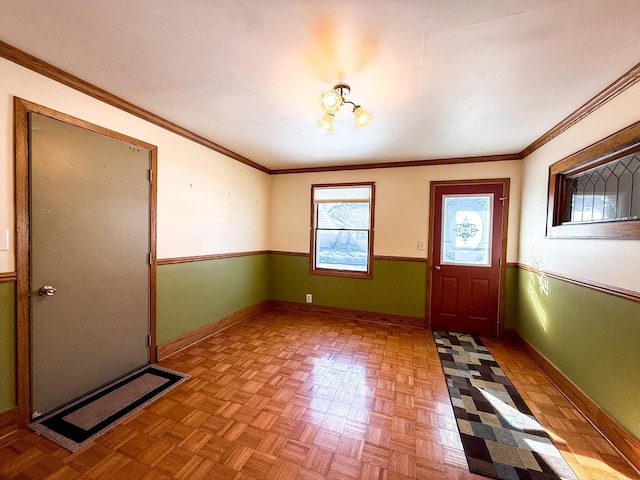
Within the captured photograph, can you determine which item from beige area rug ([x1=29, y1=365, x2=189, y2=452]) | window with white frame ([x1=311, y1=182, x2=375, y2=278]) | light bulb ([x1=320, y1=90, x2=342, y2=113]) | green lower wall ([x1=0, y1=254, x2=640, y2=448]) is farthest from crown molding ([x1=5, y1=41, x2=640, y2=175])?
beige area rug ([x1=29, y1=365, x2=189, y2=452])

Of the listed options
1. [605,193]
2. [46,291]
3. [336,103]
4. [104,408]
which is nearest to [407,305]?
[605,193]

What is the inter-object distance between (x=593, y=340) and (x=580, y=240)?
2.58ft

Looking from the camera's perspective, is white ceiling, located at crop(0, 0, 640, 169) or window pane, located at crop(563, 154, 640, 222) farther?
window pane, located at crop(563, 154, 640, 222)

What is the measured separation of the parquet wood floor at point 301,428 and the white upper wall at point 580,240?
1.09 metres

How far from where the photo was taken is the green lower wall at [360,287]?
12.6 ft

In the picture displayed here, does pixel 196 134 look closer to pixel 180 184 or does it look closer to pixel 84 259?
pixel 180 184

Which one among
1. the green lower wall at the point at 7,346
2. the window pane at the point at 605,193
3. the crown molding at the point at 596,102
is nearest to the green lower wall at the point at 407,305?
the green lower wall at the point at 7,346

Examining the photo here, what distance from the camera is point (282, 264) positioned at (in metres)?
4.54

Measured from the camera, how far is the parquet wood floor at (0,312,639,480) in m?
1.48

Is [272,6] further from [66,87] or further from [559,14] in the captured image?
[66,87]

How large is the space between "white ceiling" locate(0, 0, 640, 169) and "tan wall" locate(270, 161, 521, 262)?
3.46ft

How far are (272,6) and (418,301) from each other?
→ 12.0ft

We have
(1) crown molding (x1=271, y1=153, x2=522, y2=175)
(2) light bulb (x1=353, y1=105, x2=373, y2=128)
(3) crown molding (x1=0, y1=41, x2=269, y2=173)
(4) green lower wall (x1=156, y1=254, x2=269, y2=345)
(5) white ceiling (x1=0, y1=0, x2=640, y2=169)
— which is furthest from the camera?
(1) crown molding (x1=271, y1=153, x2=522, y2=175)

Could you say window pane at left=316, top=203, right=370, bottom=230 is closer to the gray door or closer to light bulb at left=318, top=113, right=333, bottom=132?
light bulb at left=318, top=113, right=333, bottom=132
